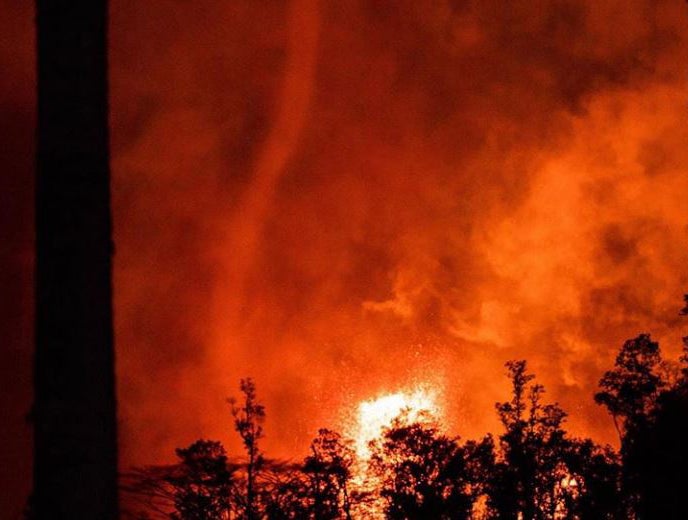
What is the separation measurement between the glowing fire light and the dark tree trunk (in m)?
35.8

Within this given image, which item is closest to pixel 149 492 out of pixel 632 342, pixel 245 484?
pixel 245 484

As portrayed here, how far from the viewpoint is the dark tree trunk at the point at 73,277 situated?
3.54 meters

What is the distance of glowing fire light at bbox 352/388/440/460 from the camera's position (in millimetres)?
39781

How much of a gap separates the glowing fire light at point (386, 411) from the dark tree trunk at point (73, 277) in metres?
35.8

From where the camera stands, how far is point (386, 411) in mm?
44250

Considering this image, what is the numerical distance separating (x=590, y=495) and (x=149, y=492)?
18387mm

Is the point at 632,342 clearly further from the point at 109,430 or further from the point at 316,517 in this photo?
the point at 109,430

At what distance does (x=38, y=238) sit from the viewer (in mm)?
3684

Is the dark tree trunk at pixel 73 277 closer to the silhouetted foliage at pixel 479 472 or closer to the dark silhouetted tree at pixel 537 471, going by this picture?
the silhouetted foliage at pixel 479 472

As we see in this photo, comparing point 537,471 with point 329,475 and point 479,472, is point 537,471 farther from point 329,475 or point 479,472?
point 329,475

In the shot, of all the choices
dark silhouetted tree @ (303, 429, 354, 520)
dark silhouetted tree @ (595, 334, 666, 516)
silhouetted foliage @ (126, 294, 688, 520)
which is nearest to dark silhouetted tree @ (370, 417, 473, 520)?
silhouetted foliage @ (126, 294, 688, 520)

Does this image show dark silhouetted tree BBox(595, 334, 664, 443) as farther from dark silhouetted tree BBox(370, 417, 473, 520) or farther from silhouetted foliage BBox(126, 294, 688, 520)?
dark silhouetted tree BBox(370, 417, 473, 520)

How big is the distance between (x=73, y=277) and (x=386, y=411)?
41571 millimetres

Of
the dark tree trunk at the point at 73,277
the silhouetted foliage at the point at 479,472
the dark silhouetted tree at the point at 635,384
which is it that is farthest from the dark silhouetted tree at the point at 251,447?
the dark tree trunk at the point at 73,277
